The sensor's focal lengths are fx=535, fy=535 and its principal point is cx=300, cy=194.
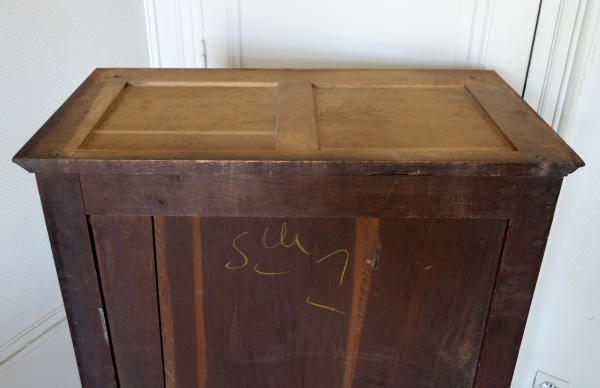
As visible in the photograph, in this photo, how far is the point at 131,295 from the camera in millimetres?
893

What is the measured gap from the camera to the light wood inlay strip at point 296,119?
2.69 ft

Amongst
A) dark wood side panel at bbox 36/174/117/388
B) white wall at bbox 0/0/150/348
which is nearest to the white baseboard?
white wall at bbox 0/0/150/348

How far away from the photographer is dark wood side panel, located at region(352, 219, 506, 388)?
84 cm

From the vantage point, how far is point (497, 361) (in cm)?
94

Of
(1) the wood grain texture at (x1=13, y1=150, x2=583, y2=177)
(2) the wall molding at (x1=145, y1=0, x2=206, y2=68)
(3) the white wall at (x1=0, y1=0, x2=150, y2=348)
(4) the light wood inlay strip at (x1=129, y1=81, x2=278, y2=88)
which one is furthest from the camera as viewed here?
(2) the wall molding at (x1=145, y1=0, x2=206, y2=68)

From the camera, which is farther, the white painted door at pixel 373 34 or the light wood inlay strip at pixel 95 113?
the white painted door at pixel 373 34

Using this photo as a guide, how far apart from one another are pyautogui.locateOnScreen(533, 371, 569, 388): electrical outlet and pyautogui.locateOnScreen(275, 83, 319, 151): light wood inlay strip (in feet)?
3.21

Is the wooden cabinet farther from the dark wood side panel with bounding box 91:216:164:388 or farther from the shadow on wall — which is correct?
the shadow on wall

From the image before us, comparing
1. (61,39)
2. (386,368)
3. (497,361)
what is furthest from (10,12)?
(497,361)

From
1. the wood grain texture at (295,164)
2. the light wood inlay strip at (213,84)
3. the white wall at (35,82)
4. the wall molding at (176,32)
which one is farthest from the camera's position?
the wall molding at (176,32)

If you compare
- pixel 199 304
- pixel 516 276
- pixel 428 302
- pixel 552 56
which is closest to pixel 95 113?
pixel 199 304

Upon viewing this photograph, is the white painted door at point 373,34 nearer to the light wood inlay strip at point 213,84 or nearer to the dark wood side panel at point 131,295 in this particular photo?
the light wood inlay strip at point 213,84

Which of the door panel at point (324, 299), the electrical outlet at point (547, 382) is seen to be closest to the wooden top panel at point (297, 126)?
the door panel at point (324, 299)

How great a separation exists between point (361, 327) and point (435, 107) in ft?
1.37
